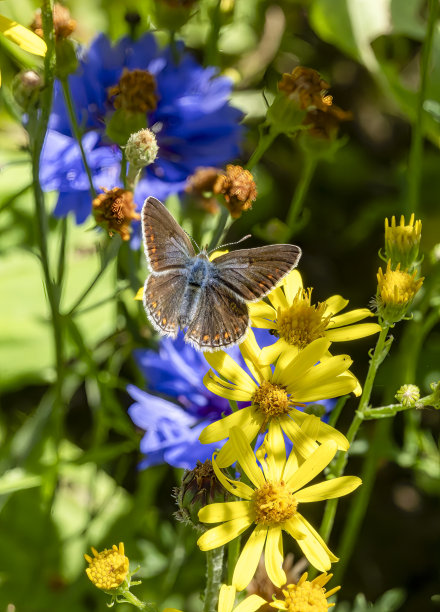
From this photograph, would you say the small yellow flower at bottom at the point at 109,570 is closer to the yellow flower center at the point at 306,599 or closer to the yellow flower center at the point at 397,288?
the yellow flower center at the point at 306,599

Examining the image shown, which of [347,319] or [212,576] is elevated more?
[347,319]

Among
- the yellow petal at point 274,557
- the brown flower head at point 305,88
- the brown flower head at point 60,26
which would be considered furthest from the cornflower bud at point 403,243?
the brown flower head at point 60,26

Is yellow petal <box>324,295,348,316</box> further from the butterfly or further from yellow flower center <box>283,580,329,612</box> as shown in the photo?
yellow flower center <box>283,580,329,612</box>

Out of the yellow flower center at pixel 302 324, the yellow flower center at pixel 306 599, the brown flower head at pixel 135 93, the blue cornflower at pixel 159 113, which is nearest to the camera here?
the yellow flower center at pixel 306 599

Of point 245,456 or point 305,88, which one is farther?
point 305,88

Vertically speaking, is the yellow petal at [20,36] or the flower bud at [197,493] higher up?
the yellow petal at [20,36]

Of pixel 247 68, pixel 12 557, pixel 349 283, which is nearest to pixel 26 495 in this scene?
pixel 12 557

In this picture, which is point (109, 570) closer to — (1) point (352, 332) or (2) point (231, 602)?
(2) point (231, 602)

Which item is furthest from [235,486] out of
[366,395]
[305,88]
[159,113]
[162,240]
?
[159,113]
